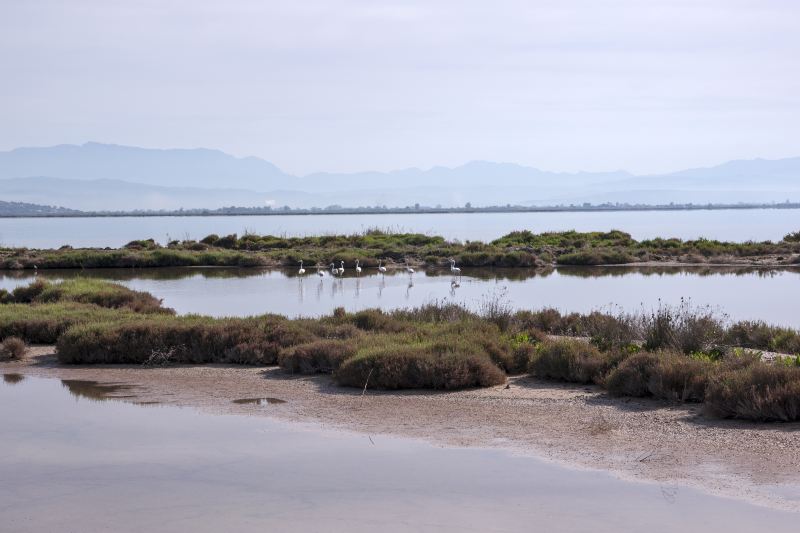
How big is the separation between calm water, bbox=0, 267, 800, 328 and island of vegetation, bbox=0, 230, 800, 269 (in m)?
2.74

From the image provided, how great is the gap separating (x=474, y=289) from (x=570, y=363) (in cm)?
1741

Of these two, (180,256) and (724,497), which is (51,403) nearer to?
(724,497)

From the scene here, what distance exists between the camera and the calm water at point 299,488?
22.0 feet

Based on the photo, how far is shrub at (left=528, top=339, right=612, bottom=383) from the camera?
11562 mm

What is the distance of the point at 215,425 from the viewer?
9828mm

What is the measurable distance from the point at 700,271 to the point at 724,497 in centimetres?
3222

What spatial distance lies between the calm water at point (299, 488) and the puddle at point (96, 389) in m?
1.58

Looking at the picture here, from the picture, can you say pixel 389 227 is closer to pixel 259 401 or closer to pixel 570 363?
pixel 570 363

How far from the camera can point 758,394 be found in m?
9.10

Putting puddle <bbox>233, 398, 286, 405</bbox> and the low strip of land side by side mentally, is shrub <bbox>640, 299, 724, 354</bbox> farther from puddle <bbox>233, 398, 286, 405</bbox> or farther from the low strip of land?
the low strip of land

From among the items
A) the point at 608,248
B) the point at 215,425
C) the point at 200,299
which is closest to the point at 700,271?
the point at 608,248

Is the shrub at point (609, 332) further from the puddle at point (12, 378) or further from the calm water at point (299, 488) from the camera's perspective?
the puddle at point (12, 378)

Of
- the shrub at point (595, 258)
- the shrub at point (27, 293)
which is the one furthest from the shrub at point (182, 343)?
the shrub at point (595, 258)

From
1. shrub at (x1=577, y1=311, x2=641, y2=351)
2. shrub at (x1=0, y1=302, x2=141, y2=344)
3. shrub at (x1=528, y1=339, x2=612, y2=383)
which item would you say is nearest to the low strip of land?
shrub at (x1=0, y1=302, x2=141, y2=344)
